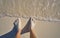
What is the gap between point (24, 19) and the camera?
72 cm

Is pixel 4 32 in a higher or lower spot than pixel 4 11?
lower

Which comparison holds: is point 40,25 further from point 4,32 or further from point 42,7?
point 4,32

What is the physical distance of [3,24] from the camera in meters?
0.73

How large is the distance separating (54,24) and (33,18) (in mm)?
128

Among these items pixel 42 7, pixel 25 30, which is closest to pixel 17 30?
pixel 25 30

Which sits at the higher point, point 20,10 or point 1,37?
point 20,10

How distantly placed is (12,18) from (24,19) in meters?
0.07

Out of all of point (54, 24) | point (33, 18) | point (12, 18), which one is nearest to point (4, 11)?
point (12, 18)

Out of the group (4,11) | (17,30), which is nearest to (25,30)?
(17,30)

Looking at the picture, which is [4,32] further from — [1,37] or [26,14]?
[26,14]

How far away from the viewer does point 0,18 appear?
74 cm

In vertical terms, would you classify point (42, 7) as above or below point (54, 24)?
above

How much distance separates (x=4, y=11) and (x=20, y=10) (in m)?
0.09

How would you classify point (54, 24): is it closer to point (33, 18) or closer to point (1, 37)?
point (33, 18)
